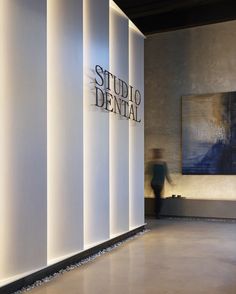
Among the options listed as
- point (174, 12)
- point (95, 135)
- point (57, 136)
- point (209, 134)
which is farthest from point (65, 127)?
point (174, 12)

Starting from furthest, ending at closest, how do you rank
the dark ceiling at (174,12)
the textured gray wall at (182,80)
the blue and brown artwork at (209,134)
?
the textured gray wall at (182,80), the blue and brown artwork at (209,134), the dark ceiling at (174,12)

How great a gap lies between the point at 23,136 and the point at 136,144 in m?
3.60

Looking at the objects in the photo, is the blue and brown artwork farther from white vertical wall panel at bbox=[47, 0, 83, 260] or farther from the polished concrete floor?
white vertical wall panel at bbox=[47, 0, 83, 260]

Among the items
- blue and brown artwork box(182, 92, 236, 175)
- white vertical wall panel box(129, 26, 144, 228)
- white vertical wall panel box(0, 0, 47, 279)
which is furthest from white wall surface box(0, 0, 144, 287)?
blue and brown artwork box(182, 92, 236, 175)

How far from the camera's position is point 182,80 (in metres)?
9.66

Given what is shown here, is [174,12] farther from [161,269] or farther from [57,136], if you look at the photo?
[161,269]

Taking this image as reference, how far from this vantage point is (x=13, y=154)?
3.82 metres

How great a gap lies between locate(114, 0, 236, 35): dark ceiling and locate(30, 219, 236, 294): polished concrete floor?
521cm

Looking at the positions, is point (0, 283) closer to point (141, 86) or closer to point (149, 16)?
point (141, 86)

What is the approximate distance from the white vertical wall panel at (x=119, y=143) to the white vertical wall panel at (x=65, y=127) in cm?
127

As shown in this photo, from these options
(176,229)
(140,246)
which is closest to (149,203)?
(176,229)

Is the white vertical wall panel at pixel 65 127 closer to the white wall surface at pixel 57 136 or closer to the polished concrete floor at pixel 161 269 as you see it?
the white wall surface at pixel 57 136

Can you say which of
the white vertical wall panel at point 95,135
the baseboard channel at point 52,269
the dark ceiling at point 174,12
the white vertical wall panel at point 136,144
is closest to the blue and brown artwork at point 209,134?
the dark ceiling at point 174,12

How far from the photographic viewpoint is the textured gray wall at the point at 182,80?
9.17 meters
